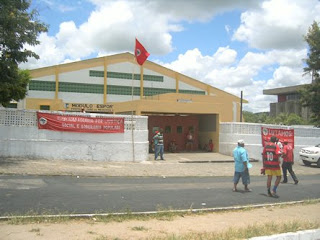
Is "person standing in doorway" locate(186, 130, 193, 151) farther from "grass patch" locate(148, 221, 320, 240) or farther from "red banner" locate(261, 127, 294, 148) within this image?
"grass patch" locate(148, 221, 320, 240)

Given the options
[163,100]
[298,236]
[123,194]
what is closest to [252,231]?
[298,236]

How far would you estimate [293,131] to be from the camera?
23141mm

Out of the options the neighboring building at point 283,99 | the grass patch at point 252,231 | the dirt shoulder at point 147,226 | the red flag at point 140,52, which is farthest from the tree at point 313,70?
the neighboring building at point 283,99

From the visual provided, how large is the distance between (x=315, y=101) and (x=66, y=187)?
56.2ft

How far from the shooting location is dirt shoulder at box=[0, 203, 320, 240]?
610 centimetres

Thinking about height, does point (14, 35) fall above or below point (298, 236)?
above

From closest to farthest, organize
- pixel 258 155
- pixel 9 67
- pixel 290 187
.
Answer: pixel 290 187, pixel 9 67, pixel 258 155

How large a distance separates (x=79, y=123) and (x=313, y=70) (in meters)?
14.1

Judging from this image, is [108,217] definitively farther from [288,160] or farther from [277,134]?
[277,134]

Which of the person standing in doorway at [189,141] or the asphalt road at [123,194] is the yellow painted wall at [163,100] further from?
the asphalt road at [123,194]

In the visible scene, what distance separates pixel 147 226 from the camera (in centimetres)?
695

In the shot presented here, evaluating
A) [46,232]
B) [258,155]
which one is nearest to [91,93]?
[258,155]

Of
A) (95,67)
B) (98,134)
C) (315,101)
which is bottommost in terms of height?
(98,134)

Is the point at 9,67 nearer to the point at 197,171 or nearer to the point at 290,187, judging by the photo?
the point at 197,171
